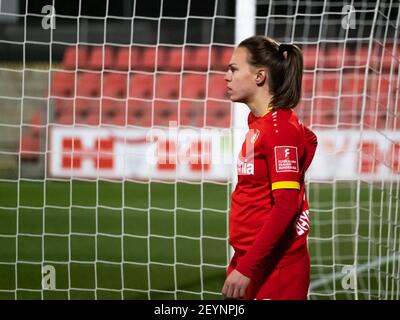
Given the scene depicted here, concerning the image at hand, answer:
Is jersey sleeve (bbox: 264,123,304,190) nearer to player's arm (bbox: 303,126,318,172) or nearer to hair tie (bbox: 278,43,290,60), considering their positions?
player's arm (bbox: 303,126,318,172)

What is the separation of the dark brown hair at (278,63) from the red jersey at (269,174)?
9 cm

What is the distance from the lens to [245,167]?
2.80 meters

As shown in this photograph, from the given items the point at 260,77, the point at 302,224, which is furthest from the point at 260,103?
the point at 302,224

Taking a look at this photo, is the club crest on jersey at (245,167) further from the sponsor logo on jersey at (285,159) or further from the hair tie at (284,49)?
the hair tie at (284,49)

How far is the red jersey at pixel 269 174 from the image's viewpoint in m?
2.68

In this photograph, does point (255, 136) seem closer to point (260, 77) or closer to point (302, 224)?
point (260, 77)

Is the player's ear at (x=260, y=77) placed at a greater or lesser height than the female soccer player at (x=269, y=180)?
greater

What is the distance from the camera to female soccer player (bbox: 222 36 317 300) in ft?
8.76

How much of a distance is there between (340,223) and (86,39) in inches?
239

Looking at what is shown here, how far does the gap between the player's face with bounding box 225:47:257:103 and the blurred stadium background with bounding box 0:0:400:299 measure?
1.75m

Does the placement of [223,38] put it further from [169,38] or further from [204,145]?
[204,145]

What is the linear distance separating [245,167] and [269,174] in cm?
10

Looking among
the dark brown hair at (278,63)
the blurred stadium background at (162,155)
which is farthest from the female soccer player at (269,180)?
the blurred stadium background at (162,155)

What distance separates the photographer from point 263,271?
2.77 metres
